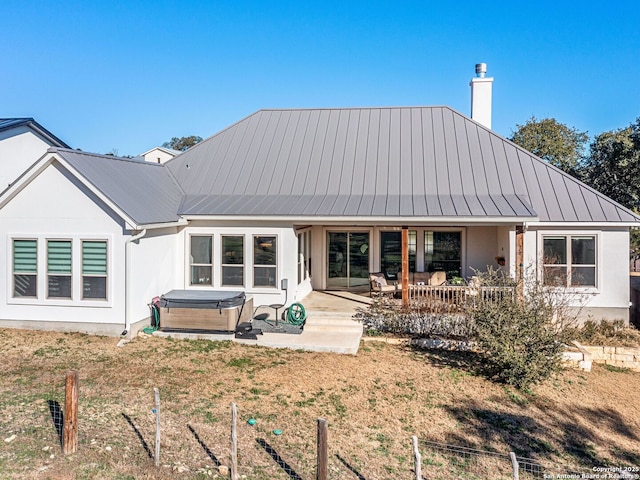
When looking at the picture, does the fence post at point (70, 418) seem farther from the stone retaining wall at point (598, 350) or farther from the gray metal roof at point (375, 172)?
the gray metal roof at point (375, 172)

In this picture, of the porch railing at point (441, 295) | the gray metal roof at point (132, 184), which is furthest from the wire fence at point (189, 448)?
the porch railing at point (441, 295)

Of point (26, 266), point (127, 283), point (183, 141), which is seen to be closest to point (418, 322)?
point (127, 283)

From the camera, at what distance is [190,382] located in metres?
9.68

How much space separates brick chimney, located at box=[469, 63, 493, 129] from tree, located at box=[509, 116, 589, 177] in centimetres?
1154

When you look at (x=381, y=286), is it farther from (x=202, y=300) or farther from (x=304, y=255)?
(x=202, y=300)

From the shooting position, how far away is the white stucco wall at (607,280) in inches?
559

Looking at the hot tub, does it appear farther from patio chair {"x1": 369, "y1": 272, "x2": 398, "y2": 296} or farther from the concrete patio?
patio chair {"x1": 369, "y1": 272, "x2": 398, "y2": 296}

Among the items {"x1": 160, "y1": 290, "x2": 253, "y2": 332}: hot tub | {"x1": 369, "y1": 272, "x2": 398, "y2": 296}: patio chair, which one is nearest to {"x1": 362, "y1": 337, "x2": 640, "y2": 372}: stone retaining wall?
{"x1": 369, "y1": 272, "x2": 398, "y2": 296}: patio chair

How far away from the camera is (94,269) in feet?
41.5

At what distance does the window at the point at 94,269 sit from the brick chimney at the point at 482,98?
14.0m

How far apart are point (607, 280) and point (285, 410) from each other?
35.0 feet

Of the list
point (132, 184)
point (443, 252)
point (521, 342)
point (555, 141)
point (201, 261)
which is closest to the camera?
point (521, 342)

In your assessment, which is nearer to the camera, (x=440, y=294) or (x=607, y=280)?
(x=440, y=294)

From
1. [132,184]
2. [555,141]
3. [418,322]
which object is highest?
[555,141]
